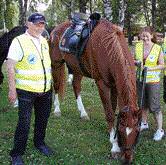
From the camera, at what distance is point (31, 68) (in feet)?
21.1

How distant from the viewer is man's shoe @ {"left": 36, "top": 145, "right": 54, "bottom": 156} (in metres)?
7.27

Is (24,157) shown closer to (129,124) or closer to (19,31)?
(129,124)

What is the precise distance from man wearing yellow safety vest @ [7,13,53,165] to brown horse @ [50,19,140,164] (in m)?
1.18

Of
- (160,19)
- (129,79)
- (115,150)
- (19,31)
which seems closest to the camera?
(129,79)

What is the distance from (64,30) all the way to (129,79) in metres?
3.86

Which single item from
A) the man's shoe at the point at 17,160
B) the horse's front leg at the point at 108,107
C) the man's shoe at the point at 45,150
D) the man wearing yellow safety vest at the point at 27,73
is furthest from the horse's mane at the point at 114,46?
the man's shoe at the point at 17,160

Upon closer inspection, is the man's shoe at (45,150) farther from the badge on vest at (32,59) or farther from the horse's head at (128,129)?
the badge on vest at (32,59)

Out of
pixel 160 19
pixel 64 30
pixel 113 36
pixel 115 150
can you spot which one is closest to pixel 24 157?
pixel 115 150

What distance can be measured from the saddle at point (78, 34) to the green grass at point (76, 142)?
1.51 metres

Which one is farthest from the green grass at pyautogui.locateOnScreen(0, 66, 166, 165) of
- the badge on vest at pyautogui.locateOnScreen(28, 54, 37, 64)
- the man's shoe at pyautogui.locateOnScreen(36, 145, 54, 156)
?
the badge on vest at pyautogui.locateOnScreen(28, 54, 37, 64)

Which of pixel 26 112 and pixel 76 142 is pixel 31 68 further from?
pixel 76 142

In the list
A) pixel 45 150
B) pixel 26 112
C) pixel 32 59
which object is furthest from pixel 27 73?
pixel 45 150

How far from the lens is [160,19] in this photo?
134ft

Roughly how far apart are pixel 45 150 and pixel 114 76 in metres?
1.66
